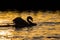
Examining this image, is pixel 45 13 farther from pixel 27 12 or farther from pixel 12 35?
pixel 12 35

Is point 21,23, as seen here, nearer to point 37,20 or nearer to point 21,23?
point 21,23

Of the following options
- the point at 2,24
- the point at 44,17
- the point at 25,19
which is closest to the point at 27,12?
the point at 25,19
